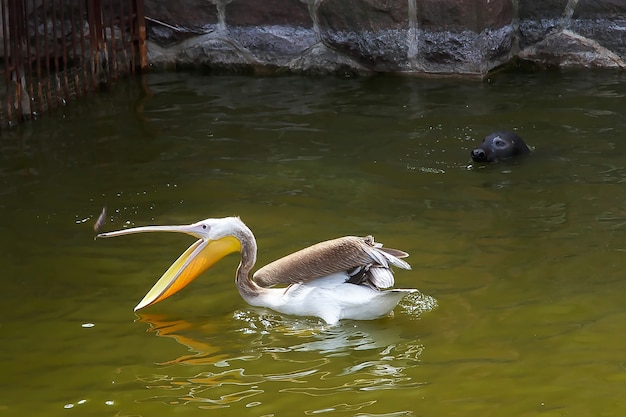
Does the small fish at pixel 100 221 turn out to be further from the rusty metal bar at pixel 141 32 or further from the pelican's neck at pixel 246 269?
the rusty metal bar at pixel 141 32

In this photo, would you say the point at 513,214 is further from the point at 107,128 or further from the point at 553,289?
the point at 107,128

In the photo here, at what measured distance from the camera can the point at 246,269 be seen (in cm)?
475

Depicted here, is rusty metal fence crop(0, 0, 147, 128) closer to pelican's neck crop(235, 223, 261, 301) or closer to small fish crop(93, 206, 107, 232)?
small fish crop(93, 206, 107, 232)

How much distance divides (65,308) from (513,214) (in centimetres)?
245

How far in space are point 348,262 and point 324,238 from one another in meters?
0.99

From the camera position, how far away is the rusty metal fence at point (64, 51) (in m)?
7.76

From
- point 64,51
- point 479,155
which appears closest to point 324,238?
point 479,155

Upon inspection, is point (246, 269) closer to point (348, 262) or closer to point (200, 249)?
point (200, 249)

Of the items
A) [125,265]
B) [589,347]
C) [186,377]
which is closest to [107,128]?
[125,265]

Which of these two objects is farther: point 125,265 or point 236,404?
point 125,265

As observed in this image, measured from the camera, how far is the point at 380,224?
18.7ft

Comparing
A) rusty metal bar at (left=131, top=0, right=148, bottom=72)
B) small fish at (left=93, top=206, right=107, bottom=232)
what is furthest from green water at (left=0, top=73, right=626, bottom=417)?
rusty metal bar at (left=131, top=0, right=148, bottom=72)

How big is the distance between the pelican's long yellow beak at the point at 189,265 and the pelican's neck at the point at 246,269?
0.16 ft

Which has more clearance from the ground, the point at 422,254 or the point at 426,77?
the point at 426,77
